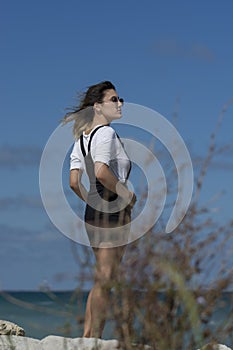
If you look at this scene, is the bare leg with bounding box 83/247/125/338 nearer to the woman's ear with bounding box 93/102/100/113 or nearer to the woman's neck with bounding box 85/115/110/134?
the woman's neck with bounding box 85/115/110/134

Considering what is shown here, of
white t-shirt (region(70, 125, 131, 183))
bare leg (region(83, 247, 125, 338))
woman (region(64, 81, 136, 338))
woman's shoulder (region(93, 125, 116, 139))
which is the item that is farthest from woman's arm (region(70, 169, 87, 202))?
bare leg (region(83, 247, 125, 338))

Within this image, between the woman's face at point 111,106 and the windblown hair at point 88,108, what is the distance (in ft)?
0.14

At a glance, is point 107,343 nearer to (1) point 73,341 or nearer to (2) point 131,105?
(1) point 73,341

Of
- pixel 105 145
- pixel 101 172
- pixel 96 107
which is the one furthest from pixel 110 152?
pixel 96 107

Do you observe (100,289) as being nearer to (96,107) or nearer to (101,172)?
(101,172)

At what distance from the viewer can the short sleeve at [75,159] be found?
6.45 m

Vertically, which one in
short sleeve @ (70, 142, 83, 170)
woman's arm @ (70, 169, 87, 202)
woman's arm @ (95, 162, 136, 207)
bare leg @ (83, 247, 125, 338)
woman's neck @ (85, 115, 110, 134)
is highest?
woman's neck @ (85, 115, 110, 134)

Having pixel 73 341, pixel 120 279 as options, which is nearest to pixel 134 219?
pixel 120 279

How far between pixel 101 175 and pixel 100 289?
1.25 metres

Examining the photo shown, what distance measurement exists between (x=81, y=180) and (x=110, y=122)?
1.63ft

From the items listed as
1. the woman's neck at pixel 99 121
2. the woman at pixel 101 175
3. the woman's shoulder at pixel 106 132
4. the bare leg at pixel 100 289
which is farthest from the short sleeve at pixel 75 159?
the bare leg at pixel 100 289

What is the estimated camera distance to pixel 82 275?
13.8ft

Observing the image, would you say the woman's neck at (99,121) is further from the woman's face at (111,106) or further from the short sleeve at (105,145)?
the short sleeve at (105,145)

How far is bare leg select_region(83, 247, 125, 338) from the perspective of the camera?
418 centimetres
